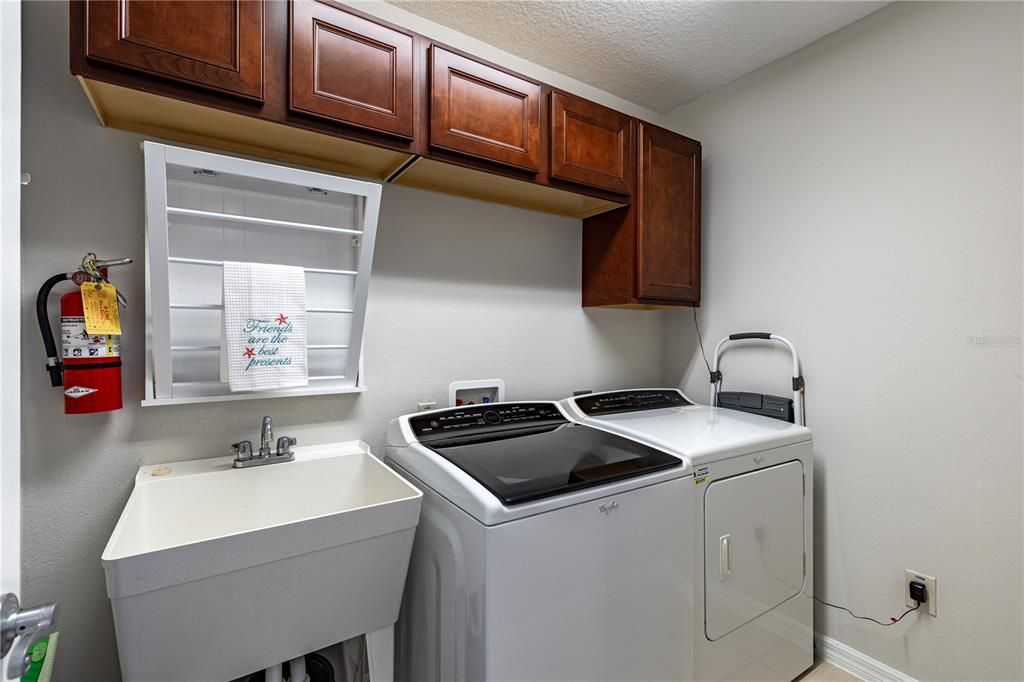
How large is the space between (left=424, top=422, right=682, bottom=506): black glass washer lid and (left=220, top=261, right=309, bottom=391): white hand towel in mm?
564

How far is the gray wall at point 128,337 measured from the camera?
138cm

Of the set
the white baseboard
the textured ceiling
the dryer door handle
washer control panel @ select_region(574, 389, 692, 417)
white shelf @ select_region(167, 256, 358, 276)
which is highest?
the textured ceiling

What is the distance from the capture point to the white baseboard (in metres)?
1.91

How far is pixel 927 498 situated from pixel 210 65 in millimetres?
2841

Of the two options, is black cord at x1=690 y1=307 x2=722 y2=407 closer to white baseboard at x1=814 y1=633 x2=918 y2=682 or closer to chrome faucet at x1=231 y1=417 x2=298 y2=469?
white baseboard at x1=814 y1=633 x2=918 y2=682

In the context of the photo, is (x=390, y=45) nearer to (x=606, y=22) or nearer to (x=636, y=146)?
(x=606, y=22)

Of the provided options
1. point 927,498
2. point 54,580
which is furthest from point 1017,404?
point 54,580

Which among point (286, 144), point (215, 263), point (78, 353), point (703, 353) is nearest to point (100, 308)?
point (78, 353)

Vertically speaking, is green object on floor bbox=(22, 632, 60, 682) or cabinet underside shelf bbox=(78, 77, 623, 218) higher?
cabinet underside shelf bbox=(78, 77, 623, 218)

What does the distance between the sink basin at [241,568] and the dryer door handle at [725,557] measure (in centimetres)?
111

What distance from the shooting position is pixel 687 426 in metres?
1.99

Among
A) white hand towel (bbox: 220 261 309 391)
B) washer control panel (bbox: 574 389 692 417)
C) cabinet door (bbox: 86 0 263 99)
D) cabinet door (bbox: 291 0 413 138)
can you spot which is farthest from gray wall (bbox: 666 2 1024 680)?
cabinet door (bbox: 86 0 263 99)

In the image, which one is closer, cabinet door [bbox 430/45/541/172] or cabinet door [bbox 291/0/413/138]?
cabinet door [bbox 291/0/413/138]

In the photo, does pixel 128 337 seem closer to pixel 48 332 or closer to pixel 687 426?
pixel 48 332
